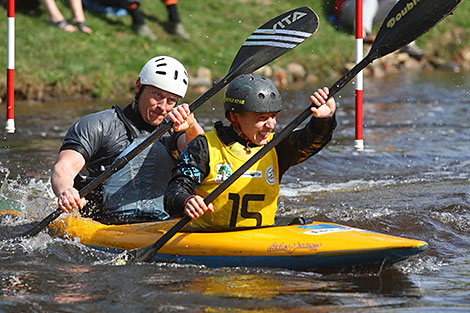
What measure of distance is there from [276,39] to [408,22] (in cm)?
99

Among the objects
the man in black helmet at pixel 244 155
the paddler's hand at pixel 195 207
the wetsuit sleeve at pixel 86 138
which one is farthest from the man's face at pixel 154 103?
the paddler's hand at pixel 195 207

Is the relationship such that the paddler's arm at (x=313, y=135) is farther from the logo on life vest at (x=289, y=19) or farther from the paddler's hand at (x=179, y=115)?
the logo on life vest at (x=289, y=19)

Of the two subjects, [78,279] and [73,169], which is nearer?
[78,279]

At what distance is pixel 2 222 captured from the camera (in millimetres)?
5918

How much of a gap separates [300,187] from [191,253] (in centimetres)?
324

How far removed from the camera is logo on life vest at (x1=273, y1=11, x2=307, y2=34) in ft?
18.0

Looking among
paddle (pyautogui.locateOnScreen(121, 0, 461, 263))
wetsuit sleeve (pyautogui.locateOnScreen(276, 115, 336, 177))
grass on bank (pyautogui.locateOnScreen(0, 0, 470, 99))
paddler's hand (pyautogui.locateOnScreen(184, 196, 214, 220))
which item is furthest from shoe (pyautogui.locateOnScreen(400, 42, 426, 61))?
paddler's hand (pyautogui.locateOnScreen(184, 196, 214, 220))

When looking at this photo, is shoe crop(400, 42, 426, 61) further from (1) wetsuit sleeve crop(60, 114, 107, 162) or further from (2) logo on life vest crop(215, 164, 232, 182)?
(2) logo on life vest crop(215, 164, 232, 182)

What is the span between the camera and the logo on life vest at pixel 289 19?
5.48m

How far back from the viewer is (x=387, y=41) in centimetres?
504

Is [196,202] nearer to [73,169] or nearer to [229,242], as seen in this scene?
[229,242]

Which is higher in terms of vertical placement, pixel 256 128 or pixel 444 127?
pixel 256 128

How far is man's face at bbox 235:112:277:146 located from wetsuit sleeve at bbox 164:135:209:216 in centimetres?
24

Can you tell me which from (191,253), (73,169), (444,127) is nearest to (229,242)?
(191,253)
